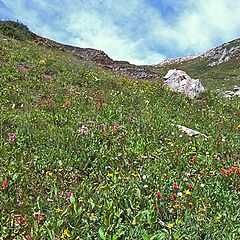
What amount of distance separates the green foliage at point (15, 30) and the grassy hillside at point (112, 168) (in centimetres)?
2114

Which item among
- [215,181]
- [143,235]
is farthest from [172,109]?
[143,235]

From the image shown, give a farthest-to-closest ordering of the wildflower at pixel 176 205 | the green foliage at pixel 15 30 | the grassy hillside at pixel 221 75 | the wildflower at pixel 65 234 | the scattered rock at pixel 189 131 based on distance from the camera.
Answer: the grassy hillside at pixel 221 75
the green foliage at pixel 15 30
the scattered rock at pixel 189 131
the wildflower at pixel 176 205
the wildflower at pixel 65 234

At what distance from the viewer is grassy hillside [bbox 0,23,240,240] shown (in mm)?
5504

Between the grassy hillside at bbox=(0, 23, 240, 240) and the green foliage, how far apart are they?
69.4 feet

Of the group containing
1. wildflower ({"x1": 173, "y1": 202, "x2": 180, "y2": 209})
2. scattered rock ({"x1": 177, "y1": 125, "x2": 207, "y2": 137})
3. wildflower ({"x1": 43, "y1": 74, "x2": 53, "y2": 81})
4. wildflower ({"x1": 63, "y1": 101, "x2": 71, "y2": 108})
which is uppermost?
wildflower ({"x1": 43, "y1": 74, "x2": 53, "y2": 81})

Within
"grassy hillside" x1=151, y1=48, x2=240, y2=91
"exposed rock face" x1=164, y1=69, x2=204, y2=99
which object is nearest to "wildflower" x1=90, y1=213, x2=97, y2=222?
Answer: "exposed rock face" x1=164, y1=69, x2=204, y2=99

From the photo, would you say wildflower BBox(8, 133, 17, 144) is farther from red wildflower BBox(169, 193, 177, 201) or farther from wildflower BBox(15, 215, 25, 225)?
red wildflower BBox(169, 193, 177, 201)

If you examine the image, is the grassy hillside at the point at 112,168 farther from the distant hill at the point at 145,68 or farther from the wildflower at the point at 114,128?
the distant hill at the point at 145,68

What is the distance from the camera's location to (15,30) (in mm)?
35250

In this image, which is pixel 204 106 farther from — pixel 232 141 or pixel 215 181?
pixel 215 181

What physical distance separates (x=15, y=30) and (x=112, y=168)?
101 ft

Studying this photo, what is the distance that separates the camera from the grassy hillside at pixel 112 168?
18.1 ft

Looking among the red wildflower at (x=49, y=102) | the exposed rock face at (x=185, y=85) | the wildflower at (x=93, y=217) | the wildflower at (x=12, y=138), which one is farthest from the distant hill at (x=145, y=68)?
the wildflower at (x=93, y=217)

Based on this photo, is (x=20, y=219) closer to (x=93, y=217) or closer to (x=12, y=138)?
(x=93, y=217)
